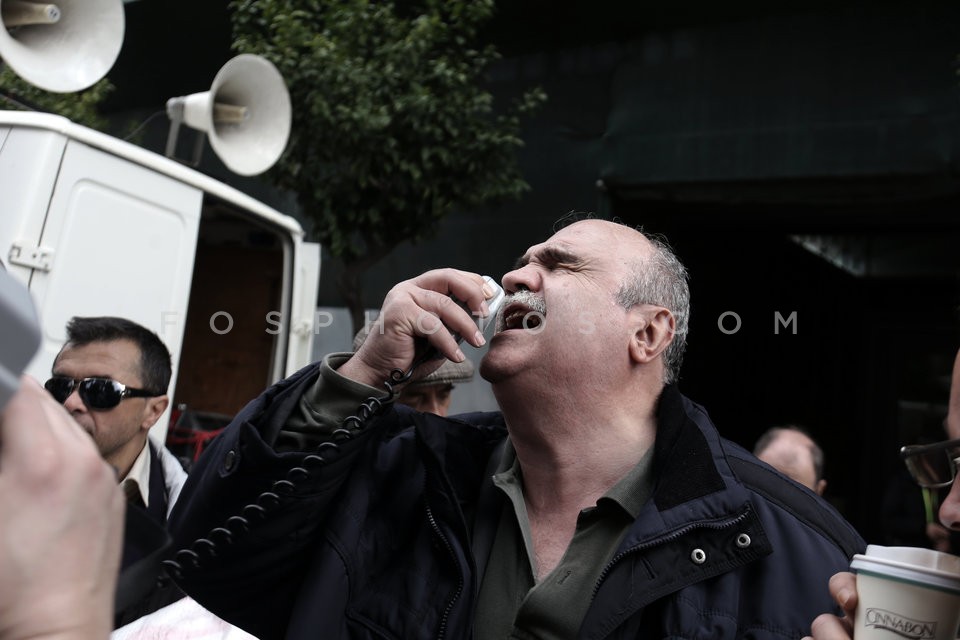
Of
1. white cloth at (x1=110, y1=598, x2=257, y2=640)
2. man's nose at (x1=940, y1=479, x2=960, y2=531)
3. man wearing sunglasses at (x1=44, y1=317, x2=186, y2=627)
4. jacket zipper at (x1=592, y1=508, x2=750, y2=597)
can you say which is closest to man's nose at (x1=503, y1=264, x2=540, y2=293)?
jacket zipper at (x1=592, y1=508, x2=750, y2=597)

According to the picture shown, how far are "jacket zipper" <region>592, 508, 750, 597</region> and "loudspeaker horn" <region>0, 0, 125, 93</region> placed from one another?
3861mm

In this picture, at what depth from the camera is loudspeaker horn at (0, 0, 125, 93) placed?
4496 millimetres

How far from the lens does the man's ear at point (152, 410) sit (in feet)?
11.2

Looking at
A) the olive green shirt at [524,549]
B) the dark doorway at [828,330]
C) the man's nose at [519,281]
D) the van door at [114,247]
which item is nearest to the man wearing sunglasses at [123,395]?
the van door at [114,247]

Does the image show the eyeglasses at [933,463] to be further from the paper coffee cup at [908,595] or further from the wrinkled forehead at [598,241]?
the wrinkled forehead at [598,241]

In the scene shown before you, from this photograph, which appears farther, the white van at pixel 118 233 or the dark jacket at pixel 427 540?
the white van at pixel 118 233

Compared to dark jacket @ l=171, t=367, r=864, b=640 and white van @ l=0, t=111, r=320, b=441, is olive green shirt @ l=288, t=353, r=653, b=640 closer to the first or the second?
dark jacket @ l=171, t=367, r=864, b=640

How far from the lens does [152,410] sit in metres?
3.45

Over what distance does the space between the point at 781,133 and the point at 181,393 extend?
182 inches

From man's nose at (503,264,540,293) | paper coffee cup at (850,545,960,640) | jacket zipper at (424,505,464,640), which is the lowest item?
jacket zipper at (424,505,464,640)

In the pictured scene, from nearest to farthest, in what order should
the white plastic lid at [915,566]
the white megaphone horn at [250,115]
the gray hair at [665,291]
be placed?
1. the white plastic lid at [915,566]
2. the gray hair at [665,291]
3. the white megaphone horn at [250,115]

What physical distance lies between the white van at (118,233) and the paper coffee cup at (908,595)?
3103mm

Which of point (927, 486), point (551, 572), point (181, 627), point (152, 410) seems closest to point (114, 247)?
point (152, 410)

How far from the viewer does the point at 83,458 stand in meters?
0.71
